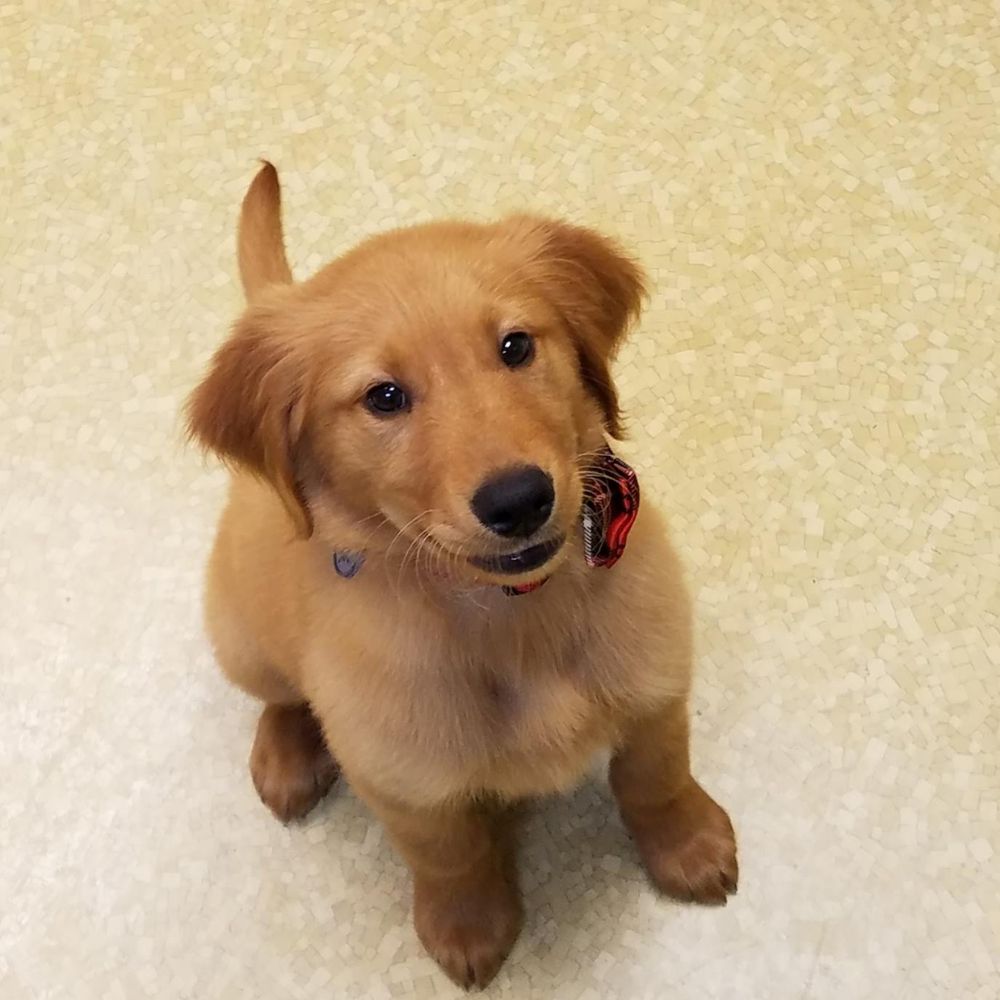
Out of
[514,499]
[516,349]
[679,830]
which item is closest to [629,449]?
[679,830]

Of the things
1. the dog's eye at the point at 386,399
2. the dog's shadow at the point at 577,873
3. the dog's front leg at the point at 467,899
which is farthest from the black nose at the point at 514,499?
the dog's shadow at the point at 577,873

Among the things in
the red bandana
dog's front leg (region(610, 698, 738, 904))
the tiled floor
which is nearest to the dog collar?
the red bandana

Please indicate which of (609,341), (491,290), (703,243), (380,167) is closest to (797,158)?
(703,243)

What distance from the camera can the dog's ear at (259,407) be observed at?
1.31 metres

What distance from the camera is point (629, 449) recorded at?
82.9 inches

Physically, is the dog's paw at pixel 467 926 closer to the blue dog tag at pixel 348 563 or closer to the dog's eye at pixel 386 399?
the blue dog tag at pixel 348 563

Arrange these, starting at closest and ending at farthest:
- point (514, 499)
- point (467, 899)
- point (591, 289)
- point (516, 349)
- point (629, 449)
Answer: point (514, 499) → point (516, 349) → point (591, 289) → point (467, 899) → point (629, 449)

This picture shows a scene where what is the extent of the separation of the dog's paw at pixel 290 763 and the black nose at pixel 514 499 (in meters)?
0.86

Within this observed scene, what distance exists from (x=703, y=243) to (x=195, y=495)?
101 cm

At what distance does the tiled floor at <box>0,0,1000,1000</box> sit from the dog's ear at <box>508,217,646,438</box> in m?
0.69

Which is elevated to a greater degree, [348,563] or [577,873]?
[348,563]

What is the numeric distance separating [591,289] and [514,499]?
1.09 ft

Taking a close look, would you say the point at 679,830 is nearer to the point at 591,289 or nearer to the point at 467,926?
the point at 467,926

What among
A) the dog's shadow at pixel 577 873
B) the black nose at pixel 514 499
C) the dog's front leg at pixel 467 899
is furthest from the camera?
the dog's shadow at pixel 577 873
